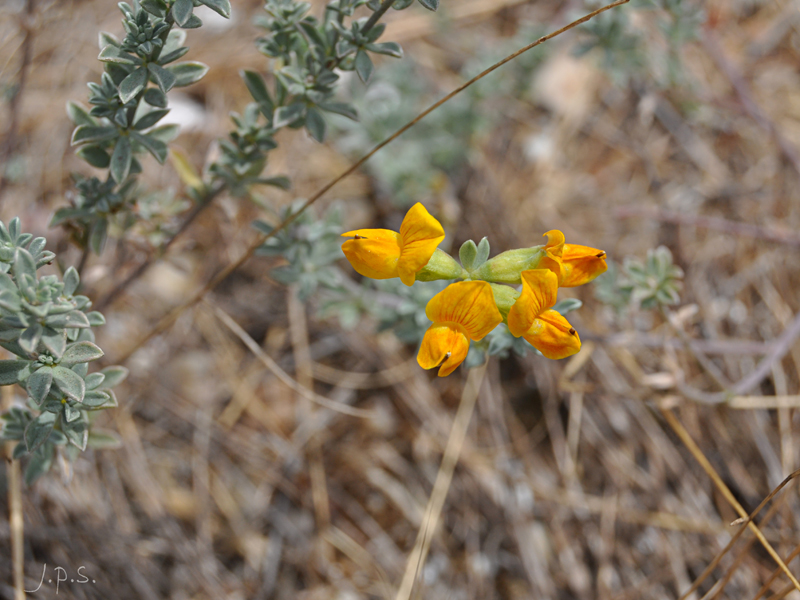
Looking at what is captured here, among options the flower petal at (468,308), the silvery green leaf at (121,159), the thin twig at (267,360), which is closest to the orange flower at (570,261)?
the flower petal at (468,308)

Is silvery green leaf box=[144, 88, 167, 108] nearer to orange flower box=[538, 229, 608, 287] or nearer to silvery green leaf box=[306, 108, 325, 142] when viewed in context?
silvery green leaf box=[306, 108, 325, 142]

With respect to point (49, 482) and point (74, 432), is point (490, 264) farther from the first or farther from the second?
point (49, 482)

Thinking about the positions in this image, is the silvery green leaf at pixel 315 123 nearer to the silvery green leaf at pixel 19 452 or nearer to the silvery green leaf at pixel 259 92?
the silvery green leaf at pixel 259 92

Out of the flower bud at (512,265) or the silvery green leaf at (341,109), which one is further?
the silvery green leaf at (341,109)

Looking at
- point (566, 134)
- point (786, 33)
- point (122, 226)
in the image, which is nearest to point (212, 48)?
point (122, 226)

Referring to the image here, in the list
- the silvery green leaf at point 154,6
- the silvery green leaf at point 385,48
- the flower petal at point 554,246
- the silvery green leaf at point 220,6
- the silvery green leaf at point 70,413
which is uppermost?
the silvery green leaf at point 154,6

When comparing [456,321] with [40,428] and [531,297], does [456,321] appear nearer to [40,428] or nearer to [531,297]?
[531,297]

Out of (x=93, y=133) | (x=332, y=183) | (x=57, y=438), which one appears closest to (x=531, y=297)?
(x=332, y=183)
